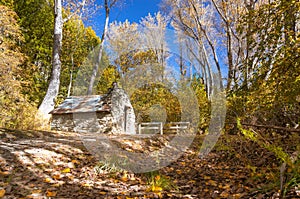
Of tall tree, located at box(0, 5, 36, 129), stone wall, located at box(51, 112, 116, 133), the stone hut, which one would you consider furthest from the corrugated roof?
tall tree, located at box(0, 5, 36, 129)

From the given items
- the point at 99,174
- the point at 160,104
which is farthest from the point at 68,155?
the point at 160,104

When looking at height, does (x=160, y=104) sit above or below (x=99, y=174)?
above

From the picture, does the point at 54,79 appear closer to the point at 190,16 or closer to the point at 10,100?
the point at 10,100

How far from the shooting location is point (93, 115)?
1040 centimetres

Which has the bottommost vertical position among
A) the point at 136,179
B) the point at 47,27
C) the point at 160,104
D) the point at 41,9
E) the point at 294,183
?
the point at 136,179

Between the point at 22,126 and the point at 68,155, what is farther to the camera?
the point at 22,126

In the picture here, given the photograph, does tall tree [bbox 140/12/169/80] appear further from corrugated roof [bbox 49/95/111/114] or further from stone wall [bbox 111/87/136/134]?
corrugated roof [bbox 49/95/111/114]

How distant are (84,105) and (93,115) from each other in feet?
2.91

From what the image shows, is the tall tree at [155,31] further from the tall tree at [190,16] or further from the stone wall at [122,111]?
the stone wall at [122,111]

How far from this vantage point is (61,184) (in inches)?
110

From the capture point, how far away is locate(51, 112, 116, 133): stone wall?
33.7 feet

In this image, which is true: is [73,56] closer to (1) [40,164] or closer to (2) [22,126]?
(2) [22,126]

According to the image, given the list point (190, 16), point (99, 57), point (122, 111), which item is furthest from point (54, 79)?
point (190, 16)

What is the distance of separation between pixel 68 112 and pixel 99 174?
7.82 m
